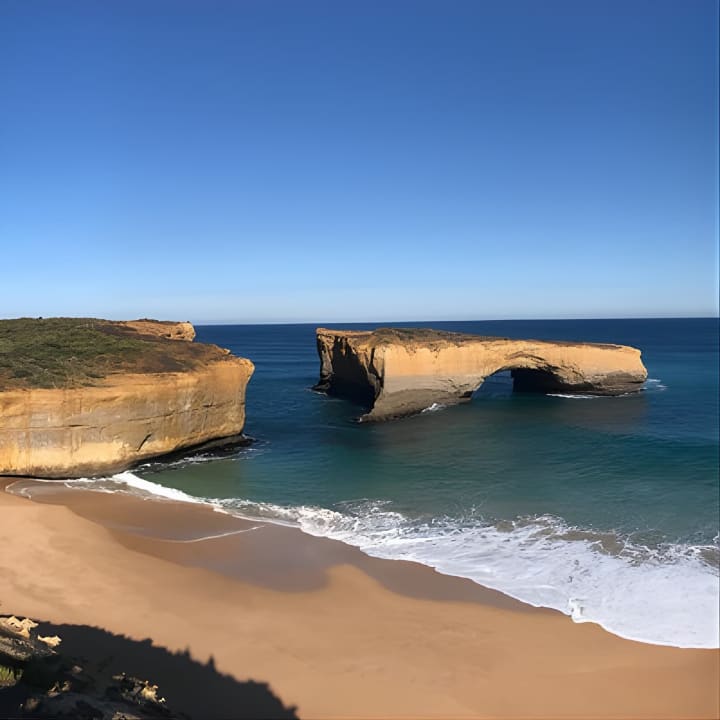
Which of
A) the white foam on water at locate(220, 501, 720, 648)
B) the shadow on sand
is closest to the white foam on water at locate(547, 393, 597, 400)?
the white foam on water at locate(220, 501, 720, 648)

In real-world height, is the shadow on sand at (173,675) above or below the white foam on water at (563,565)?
above

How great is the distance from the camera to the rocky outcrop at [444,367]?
1244 inches

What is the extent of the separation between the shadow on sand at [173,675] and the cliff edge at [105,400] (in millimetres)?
10258

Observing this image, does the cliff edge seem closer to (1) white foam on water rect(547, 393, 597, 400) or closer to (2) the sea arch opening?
(2) the sea arch opening

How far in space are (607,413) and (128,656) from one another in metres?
27.5

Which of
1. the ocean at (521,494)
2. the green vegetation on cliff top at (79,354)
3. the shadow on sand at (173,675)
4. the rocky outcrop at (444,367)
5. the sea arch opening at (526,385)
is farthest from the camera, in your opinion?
the sea arch opening at (526,385)

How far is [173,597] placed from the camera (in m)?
10.8

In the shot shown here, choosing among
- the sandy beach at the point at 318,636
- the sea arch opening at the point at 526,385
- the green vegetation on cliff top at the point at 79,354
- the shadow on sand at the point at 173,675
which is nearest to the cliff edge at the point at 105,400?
the green vegetation on cliff top at the point at 79,354

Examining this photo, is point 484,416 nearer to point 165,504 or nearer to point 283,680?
point 165,504

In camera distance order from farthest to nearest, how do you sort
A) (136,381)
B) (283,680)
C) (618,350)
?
(618,350)
(136,381)
(283,680)

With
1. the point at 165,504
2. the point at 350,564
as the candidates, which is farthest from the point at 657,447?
the point at 165,504

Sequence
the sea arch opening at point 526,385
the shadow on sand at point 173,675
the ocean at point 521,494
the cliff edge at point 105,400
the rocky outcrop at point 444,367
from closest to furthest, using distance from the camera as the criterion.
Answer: the shadow on sand at point 173,675
the ocean at point 521,494
the cliff edge at point 105,400
the rocky outcrop at point 444,367
the sea arch opening at point 526,385

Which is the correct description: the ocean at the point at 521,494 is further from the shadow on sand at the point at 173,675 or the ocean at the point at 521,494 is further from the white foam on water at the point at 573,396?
the shadow on sand at the point at 173,675

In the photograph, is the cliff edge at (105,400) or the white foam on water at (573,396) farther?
the white foam on water at (573,396)
